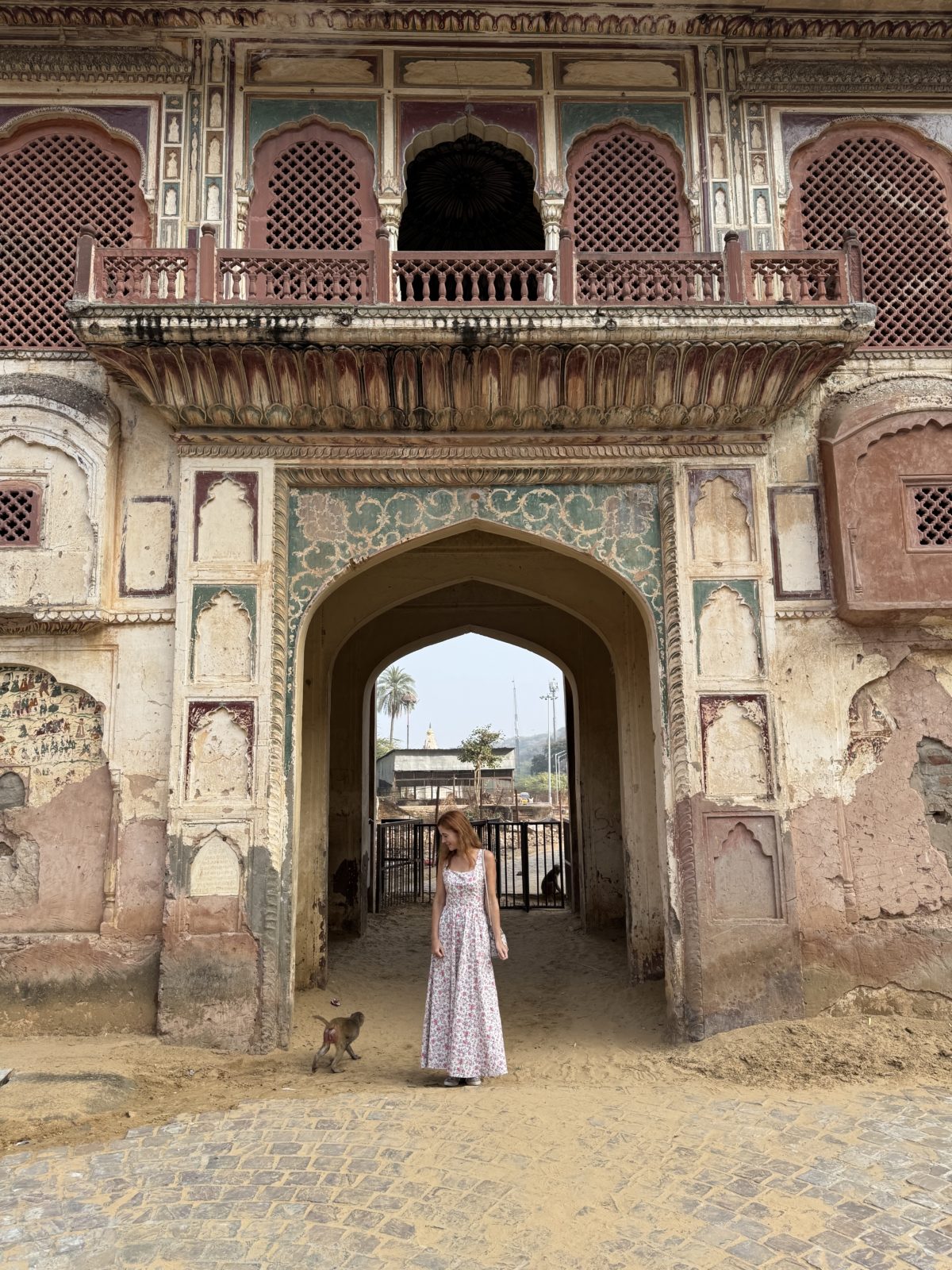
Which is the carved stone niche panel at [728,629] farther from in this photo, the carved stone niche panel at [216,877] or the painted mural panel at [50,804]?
the painted mural panel at [50,804]

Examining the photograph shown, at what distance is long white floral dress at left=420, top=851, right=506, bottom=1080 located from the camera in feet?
18.2

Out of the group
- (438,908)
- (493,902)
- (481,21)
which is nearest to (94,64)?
(481,21)

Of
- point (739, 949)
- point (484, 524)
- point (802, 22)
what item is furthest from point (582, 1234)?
point (802, 22)

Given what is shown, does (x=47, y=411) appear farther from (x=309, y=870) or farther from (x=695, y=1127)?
(x=695, y=1127)

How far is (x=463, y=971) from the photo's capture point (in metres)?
5.55

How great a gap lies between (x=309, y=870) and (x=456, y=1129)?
405 centimetres

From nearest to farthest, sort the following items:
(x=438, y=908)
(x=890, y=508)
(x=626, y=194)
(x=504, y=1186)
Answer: (x=504, y=1186), (x=438, y=908), (x=890, y=508), (x=626, y=194)

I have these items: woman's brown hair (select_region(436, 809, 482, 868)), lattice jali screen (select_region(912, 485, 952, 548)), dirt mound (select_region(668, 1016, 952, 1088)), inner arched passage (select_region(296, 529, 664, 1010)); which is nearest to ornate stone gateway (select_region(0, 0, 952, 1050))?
lattice jali screen (select_region(912, 485, 952, 548))

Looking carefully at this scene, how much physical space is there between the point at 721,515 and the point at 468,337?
233 centimetres

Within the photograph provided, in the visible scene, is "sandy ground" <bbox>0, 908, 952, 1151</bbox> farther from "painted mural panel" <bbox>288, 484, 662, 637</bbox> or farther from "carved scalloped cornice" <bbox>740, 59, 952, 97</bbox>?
"carved scalloped cornice" <bbox>740, 59, 952, 97</bbox>

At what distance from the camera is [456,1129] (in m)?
4.88

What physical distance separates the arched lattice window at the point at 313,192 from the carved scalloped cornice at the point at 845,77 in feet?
10.9

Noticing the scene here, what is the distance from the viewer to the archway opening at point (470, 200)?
27.8ft

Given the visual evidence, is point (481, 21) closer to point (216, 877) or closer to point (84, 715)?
point (84, 715)
